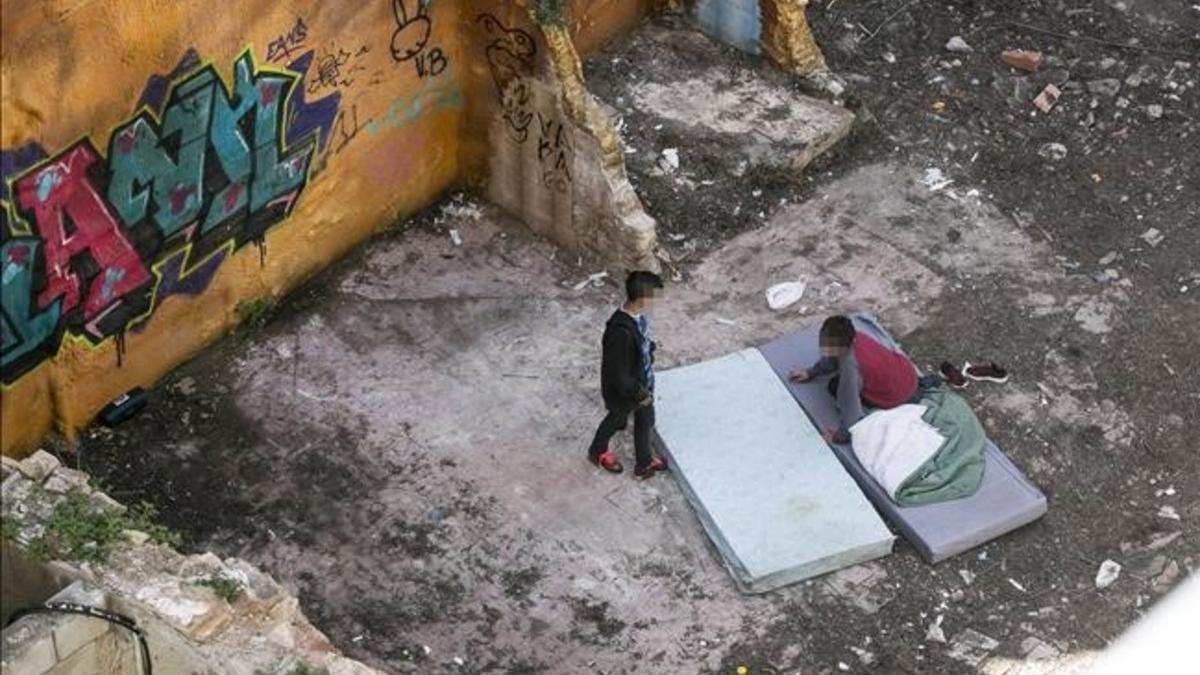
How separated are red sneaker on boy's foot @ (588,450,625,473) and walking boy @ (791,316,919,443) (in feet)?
3.88

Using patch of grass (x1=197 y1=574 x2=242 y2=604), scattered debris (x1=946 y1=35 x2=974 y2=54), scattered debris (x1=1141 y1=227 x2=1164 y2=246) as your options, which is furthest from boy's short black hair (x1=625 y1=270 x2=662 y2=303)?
scattered debris (x1=946 y1=35 x2=974 y2=54)

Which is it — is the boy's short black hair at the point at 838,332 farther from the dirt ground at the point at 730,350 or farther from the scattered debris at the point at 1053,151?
the scattered debris at the point at 1053,151

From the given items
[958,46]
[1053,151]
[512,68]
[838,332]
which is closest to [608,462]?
[838,332]

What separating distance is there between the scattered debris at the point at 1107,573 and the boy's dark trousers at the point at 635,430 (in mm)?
2497

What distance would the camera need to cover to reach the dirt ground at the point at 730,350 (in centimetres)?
936

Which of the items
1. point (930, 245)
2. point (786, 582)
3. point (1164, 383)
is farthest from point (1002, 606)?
point (930, 245)

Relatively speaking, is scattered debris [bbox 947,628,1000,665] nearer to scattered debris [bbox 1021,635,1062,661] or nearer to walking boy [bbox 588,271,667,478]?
scattered debris [bbox 1021,635,1062,661]

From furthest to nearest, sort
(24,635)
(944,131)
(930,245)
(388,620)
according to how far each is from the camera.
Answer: (944,131) < (930,245) < (388,620) < (24,635)

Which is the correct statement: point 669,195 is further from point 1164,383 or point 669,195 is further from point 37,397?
point 37,397

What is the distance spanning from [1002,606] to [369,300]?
427cm

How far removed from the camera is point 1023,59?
517 inches

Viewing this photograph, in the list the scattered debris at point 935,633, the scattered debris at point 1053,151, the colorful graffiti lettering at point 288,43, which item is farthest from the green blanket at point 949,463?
the colorful graffiti lettering at point 288,43

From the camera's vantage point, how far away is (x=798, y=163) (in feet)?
39.7

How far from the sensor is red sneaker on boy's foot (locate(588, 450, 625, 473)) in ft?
33.1
